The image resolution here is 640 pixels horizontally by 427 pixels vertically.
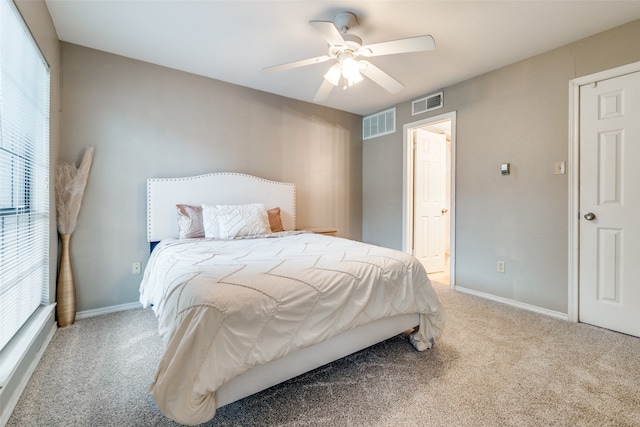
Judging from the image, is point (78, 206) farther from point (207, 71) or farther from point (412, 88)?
point (412, 88)

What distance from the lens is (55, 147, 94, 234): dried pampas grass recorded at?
243 centimetres

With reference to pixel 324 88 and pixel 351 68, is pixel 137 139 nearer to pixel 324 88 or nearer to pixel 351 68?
pixel 324 88

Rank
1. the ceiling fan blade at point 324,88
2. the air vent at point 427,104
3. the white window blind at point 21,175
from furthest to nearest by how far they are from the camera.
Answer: the air vent at point 427,104 < the ceiling fan blade at point 324,88 < the white window blind at point 21,175

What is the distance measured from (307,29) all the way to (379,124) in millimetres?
2272

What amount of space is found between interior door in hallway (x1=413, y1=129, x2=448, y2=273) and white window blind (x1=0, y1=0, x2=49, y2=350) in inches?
154

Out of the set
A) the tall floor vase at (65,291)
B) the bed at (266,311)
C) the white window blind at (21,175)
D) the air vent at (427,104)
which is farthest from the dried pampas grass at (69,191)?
the air vent at (427,104)

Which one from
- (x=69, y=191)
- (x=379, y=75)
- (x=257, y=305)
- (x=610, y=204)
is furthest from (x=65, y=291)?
(x=610, y=204)

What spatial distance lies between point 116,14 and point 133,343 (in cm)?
249

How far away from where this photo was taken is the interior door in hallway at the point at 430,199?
4121 millimetres

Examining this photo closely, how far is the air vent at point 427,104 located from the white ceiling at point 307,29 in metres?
0.48

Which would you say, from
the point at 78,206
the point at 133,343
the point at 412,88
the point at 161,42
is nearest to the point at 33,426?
the point at 133,343

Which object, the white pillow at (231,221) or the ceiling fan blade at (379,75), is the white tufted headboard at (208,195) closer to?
the white pillow at (231,221)

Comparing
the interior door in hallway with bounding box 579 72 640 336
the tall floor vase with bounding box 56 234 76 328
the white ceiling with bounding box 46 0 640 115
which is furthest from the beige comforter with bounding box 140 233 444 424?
the white ceiling with bounding box 46 0 640 115

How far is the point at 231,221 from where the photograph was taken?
2867mm
